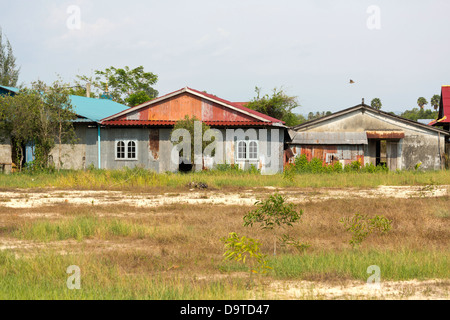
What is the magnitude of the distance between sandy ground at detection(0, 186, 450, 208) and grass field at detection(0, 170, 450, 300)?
0.15m

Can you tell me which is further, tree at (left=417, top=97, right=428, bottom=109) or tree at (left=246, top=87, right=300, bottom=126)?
tree at (left=417, top=97, right=428, bottom=109)

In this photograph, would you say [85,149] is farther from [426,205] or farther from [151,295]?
[151,295]

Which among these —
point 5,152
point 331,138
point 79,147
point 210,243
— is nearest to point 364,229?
point 210,243

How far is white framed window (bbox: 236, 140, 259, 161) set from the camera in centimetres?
2794

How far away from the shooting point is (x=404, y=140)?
29438 millimetres

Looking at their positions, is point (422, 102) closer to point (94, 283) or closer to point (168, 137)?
point (168, 137)

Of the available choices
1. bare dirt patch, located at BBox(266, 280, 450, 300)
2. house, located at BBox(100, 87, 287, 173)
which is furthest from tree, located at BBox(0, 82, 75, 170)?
bare dirt patch, located at BBox(266, 280, 450, 300)

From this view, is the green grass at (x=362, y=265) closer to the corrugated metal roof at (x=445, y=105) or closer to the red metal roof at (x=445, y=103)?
the corrugated metal roof at (x=445, y=105)

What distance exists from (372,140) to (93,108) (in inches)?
693

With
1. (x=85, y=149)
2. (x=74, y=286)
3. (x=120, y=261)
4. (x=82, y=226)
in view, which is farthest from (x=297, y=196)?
(x=85, y=149)

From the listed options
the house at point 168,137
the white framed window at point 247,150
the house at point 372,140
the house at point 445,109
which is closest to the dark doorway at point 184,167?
the house at point 168,137

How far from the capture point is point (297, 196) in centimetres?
1795

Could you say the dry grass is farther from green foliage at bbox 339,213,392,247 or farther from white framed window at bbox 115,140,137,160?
white framed window at bbox 115,140,137,160
